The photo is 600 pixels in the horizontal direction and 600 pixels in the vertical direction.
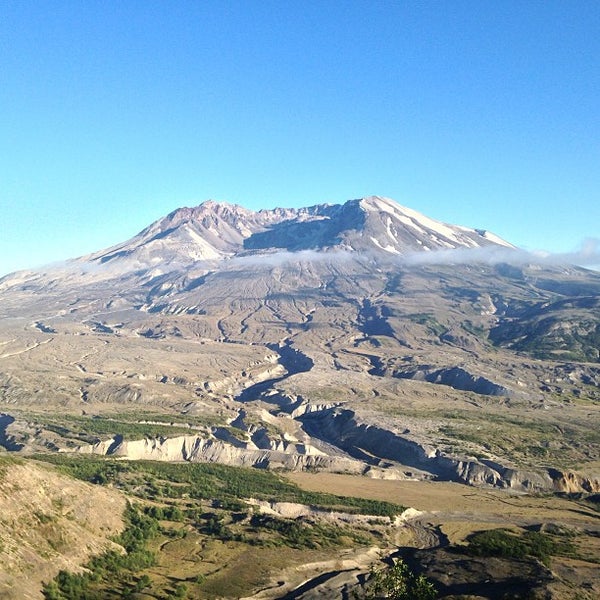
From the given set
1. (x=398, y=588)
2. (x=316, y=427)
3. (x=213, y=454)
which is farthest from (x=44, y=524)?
(x=316, y=427)

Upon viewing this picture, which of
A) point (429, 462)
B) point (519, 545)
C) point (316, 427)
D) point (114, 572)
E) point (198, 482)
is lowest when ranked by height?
point (316, 427)

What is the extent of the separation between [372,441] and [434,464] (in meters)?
16.6

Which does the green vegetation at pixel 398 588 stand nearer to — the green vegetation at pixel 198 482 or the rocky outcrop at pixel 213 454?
the green vegetation at pixel 198 482

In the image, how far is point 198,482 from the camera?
273 ft

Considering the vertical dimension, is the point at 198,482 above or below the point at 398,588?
below

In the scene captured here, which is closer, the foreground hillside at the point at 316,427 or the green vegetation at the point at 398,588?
the green vegetation at the point at 398,588

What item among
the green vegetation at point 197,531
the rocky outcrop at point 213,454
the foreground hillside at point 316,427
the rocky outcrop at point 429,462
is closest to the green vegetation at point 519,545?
the foreground hillside at point 316,427

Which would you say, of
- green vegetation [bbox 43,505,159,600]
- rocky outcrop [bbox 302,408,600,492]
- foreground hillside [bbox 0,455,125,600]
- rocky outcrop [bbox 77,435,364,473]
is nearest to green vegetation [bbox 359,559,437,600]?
green vegetation [bbox 43,505,159,600]

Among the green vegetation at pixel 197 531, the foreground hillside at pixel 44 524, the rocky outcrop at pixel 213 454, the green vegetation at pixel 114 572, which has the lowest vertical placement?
the rocky outcrop at pixel 213 454

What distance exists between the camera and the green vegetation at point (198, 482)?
7525 centimetres

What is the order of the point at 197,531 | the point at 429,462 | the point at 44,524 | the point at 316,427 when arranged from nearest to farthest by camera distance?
the point at 44,524 < the point at 197,531 < the point at 429,462 < the point at 316,427

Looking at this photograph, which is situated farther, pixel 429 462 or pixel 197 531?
pixel 429 462

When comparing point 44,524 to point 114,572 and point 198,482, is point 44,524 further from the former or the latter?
point 198,482

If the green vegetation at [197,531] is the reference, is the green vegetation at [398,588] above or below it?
above
